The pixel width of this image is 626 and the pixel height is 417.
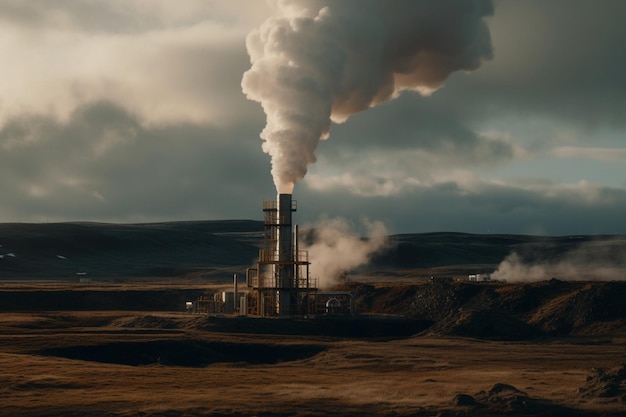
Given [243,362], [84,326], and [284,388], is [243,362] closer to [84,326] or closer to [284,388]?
[284,388]

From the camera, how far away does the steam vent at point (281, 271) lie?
102m

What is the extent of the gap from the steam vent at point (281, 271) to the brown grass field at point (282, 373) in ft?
17.9

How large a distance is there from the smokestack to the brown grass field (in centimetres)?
571

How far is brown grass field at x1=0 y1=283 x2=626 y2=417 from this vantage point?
→ 56.0 metres

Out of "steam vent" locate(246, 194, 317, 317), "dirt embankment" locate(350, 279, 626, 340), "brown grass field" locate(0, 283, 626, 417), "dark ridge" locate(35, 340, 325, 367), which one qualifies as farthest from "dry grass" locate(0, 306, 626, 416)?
"steam vent" locate(246, 194, 317, 317)

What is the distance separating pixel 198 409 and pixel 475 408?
46.5 feet

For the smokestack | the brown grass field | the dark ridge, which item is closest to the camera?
the brown grass field

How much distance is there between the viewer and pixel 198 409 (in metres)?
54.8

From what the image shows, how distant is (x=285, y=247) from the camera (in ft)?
338

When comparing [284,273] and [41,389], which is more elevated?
[284,273]

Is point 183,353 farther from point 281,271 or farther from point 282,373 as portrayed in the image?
point 281,271

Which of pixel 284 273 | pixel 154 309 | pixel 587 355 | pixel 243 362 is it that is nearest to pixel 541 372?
pixel 587 355

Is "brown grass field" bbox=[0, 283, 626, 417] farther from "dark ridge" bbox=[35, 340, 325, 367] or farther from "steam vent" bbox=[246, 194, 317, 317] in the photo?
"steam vent" bbox=[246, 194, 317, 317]

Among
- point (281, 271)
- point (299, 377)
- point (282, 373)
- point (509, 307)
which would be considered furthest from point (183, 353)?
point (509, 307)
